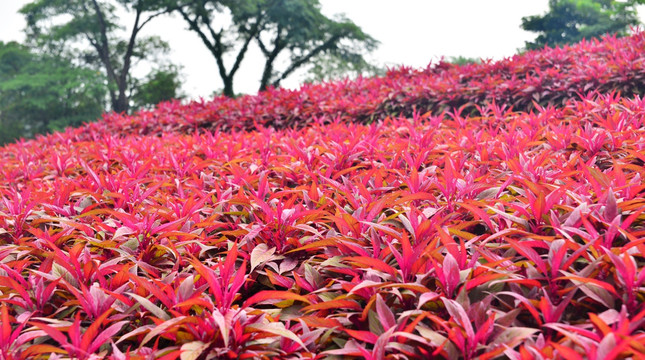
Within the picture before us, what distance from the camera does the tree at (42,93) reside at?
2181cm

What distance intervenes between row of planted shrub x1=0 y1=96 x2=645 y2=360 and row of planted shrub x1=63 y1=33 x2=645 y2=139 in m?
1.92

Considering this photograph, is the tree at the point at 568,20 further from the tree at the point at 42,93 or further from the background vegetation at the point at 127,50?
the tree at the point at 42,93

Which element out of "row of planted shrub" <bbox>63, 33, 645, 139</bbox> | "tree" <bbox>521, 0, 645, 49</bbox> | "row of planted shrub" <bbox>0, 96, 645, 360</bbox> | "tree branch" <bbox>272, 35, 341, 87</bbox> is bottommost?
"row of planted shrub" <bbox>0, 96, 645, 360</bbox>

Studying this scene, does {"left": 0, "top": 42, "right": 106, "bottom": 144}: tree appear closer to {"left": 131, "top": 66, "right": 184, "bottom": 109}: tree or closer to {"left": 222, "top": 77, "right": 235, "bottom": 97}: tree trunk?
{"left": 131, "top": 66, "right": 184, "bottom": 109}: tree

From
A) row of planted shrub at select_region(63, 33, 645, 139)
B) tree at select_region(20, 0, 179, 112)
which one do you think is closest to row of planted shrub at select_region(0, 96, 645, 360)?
row of planted shrub at select_region(63, 33, 645, 139)

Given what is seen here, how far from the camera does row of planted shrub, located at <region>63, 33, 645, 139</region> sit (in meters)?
3.87

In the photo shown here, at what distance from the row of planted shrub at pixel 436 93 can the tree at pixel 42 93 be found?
1811 cm

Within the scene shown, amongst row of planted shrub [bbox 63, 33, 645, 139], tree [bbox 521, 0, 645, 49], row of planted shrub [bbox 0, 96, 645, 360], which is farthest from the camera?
tree [bbox 521, 0, 645, 49]

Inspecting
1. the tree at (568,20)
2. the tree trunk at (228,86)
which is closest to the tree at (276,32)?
the tree trunk at (228,86)

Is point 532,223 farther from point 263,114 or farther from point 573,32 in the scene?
point 573,32

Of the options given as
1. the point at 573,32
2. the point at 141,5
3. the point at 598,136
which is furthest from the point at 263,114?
the point at 573,32

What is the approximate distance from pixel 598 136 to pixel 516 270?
3.86ft

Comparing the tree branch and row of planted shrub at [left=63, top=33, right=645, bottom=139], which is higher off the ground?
the tree branch

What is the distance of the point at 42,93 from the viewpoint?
2233 centimetres
